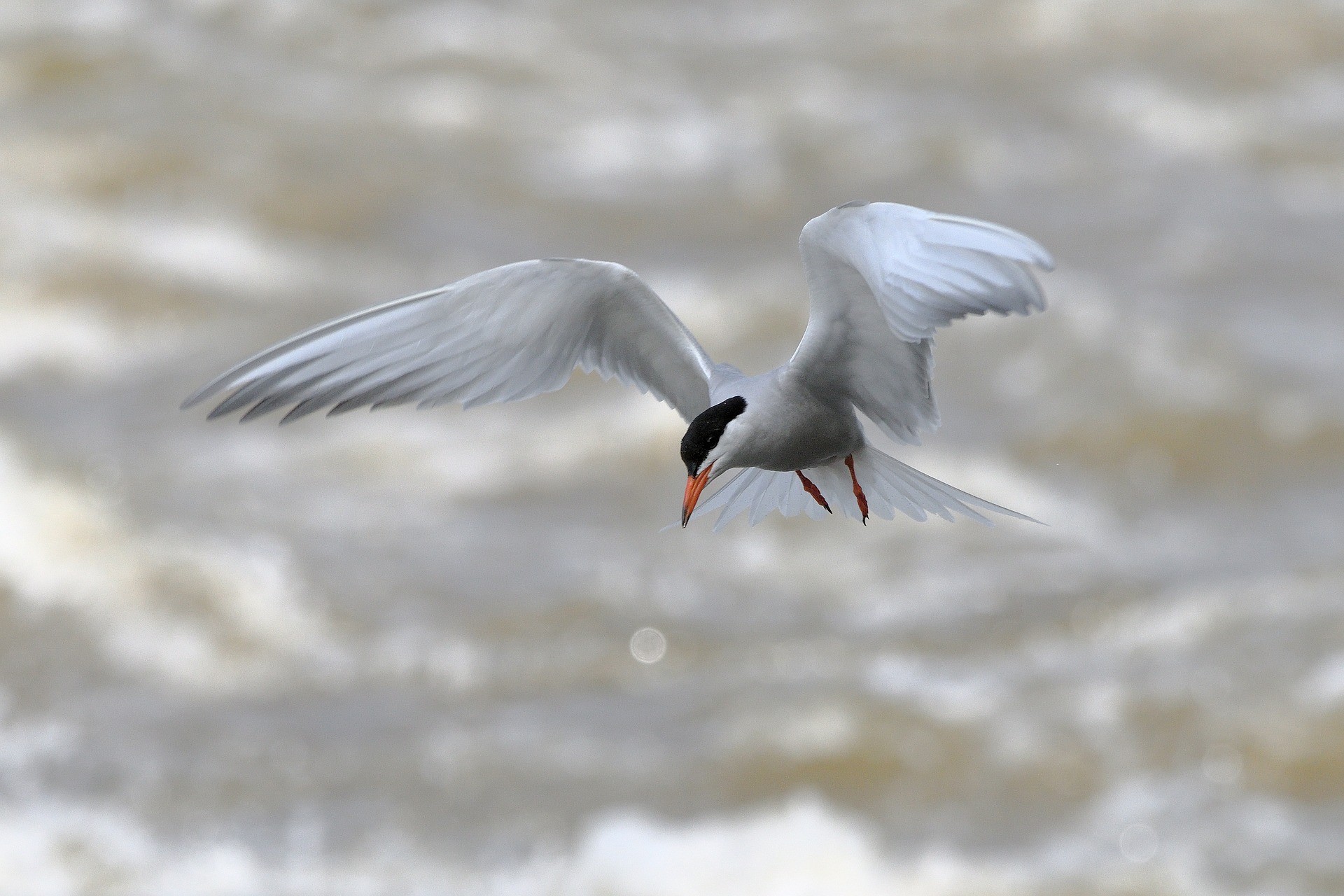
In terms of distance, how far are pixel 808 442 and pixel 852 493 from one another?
0.50m

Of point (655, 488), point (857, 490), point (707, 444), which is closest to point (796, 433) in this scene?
point (707, 444)

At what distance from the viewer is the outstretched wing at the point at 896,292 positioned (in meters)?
2.60

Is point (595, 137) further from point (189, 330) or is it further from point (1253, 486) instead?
point (1253, 486)

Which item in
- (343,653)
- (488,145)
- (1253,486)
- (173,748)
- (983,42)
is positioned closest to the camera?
(173,748)

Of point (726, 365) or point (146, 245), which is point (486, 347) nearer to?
point (726, 365)

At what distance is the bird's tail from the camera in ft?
11.7

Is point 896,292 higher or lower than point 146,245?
lower

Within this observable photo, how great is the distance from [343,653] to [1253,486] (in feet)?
23.2

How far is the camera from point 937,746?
1098cm

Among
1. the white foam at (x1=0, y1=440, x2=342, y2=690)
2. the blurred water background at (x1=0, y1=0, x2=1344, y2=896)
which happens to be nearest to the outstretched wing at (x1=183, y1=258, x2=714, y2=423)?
the blurred water background at (x1=0, y1=0, x2=1344, y2=896)

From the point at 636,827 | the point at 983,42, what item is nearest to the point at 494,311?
the point at 636,827

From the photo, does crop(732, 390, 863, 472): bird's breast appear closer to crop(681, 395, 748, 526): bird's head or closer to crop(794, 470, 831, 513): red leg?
crop(681, 395, 748, 526): bird's head

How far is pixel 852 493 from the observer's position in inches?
147

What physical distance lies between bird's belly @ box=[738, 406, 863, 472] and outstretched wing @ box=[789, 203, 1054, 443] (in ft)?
0.21
